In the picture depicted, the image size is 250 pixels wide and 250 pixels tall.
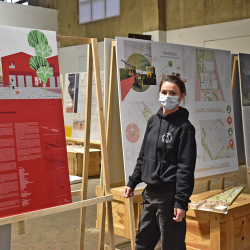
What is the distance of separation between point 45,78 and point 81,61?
23.4 ft

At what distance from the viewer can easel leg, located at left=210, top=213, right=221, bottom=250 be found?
2.65m

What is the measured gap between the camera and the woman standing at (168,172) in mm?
1896

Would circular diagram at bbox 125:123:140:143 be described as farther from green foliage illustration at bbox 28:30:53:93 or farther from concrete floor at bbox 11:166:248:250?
concrete floor at bbox 11:166:248:250

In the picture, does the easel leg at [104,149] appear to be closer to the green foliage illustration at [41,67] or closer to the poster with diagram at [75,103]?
the green foliage illustration at [41,67]

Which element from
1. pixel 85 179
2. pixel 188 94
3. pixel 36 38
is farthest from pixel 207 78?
pixel 36 38

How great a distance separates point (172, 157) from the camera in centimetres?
196

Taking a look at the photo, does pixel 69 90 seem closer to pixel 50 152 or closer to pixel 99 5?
pixel 99 5

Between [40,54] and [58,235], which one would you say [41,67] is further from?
[58,235]

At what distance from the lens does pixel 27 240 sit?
3371 millimetres

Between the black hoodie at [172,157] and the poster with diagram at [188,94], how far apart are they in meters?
0.71

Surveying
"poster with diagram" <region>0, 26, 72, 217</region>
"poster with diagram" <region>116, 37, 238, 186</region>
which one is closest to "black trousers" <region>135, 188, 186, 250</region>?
"poster with diagram" <region>0, 26, 72, 217</region>

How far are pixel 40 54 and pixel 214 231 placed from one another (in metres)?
1.76

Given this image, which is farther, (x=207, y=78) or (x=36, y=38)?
(x=207, y=78)

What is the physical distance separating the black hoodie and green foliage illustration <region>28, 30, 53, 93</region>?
2.39 feet
